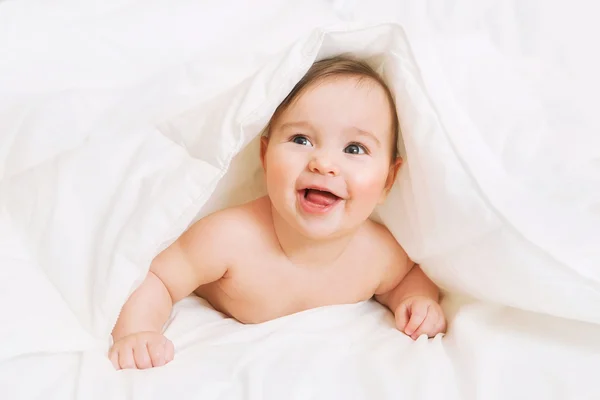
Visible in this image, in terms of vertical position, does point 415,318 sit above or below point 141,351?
above

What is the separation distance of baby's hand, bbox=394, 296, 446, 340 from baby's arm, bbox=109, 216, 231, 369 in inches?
9.6

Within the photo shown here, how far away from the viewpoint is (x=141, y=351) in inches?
33.5

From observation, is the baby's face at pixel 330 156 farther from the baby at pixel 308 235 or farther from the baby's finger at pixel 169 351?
the baby's finger at pixel 169 351

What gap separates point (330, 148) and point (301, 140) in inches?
1.7

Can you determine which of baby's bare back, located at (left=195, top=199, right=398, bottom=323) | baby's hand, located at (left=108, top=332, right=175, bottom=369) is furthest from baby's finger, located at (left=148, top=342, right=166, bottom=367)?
baby's bare back, located at (left=195, top=199, right=398, bottom=323)

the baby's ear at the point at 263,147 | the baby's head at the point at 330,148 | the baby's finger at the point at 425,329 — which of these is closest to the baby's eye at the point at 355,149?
the baby's head at the point at 330,148

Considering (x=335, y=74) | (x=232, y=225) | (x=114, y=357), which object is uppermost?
(x=335, y=74)

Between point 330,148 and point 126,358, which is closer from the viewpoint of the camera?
point 126,358

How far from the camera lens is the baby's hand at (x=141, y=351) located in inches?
33.2

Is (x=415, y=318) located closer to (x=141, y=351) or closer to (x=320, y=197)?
(x=320, y=197)

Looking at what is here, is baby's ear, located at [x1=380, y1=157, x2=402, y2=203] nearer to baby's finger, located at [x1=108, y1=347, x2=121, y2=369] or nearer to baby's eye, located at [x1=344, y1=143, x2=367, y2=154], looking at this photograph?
baby's eye, located at [x1=344, y1=143, x2=367, y2=154]

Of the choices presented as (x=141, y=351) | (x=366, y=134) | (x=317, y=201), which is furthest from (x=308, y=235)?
(x=141, y=351)

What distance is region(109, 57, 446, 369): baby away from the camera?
0.95 metres

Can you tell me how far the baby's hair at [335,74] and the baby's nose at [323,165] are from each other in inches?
3.7
